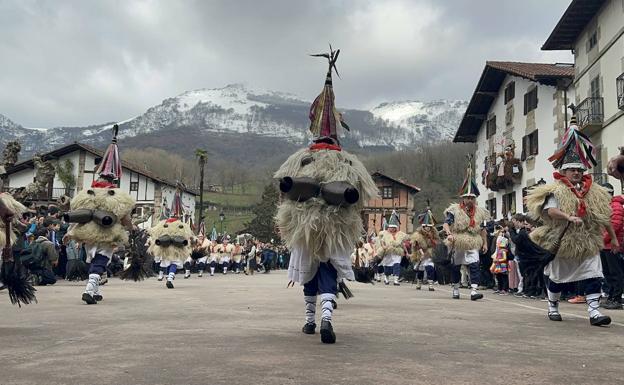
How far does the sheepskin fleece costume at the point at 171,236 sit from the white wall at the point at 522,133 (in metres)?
18.4

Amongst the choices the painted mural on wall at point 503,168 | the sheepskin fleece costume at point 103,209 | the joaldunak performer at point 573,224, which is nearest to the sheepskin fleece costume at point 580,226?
the joaldunak performer at point 573,224

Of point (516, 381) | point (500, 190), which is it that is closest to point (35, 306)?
point (516, 381)

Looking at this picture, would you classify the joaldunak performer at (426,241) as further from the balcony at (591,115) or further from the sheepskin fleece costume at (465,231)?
the balcony at (591,115)

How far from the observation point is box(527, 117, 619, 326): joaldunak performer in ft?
23.0

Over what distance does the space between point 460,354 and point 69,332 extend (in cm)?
376

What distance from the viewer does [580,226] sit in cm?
706

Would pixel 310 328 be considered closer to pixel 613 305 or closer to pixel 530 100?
pixel 613 305

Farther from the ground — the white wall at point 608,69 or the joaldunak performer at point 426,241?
the white wall at point 608,69

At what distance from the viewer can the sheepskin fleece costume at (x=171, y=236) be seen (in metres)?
15.1

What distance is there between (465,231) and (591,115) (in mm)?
14406

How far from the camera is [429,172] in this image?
82688mm

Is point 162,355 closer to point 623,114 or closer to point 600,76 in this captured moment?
point 623,114

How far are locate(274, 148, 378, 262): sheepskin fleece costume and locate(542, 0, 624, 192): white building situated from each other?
56.3 feet

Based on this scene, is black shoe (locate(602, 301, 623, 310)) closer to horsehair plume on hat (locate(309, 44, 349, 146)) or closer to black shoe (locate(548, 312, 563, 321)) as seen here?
black shoe (locate(548, 312, 563, 321))
